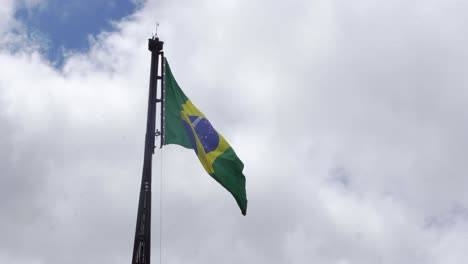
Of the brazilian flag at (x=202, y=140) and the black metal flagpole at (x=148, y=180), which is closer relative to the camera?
the black metal flagpole at (x=148, y=180)

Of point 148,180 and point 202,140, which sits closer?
point 148,180

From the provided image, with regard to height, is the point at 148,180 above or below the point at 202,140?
below

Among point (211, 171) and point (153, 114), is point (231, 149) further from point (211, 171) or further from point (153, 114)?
point (153, 114)

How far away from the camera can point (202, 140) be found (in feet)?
61.5

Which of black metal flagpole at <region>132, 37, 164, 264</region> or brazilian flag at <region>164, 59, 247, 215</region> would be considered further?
brazilian flag at <region>164, 59, 247, 215</region>

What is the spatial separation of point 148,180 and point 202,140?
3268 mm

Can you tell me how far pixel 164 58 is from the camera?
59.4 feet

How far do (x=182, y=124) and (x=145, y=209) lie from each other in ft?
12.5

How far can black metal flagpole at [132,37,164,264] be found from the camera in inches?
598

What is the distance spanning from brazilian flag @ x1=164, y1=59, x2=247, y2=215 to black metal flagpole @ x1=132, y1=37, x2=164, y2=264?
1.99 feet

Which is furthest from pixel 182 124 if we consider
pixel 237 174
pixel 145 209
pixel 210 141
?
pixel 145 209

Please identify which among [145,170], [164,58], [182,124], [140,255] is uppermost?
[164,58]

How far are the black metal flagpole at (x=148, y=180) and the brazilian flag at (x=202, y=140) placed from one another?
0.61m

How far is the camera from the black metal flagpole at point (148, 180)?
15.2m
